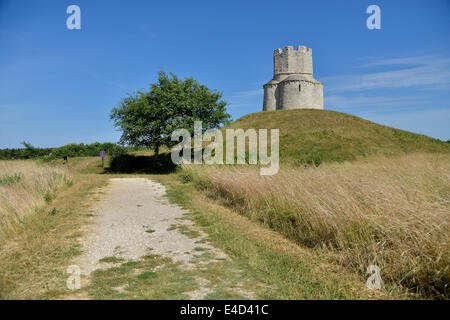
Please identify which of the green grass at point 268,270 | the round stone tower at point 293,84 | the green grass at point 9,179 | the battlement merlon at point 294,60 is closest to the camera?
the green grass at point 268,270

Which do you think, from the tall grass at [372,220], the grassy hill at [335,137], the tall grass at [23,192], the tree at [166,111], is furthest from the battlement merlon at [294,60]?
the tall grass at [372,220]

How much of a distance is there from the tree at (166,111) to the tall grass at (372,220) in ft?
54.3

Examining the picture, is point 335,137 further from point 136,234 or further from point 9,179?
point 9,179

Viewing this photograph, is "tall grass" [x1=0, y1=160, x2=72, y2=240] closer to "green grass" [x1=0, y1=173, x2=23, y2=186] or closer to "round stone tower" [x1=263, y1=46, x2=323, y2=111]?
"green grass" [x1=0, y1=173, x2=23, y2=186]

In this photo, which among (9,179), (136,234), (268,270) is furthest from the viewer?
(9,179)

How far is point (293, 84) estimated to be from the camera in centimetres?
4950

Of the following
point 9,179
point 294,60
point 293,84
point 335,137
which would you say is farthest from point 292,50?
point 9,179

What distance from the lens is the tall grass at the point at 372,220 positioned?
357 centimetres

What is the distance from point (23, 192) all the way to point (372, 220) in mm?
9391

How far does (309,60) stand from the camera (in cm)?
5288

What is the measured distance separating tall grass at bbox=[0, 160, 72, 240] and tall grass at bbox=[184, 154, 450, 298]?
6089mm

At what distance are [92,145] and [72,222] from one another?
38177mm

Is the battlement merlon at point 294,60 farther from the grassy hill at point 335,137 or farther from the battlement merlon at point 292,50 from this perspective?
the grassy hill at point 335,137
